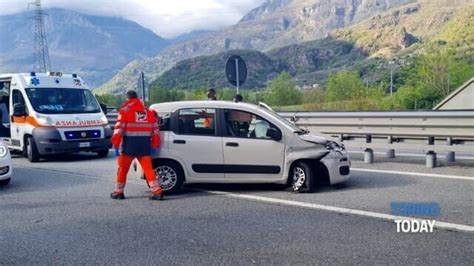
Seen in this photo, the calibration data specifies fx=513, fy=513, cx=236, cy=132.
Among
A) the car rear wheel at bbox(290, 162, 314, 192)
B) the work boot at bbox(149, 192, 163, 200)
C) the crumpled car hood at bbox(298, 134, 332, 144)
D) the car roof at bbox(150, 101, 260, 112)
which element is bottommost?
the work boot at bbox(149, 192, 163, 200)

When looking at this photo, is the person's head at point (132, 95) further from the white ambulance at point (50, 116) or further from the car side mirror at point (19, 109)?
the car side mirror at point (19, 109)

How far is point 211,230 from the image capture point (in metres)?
5.93

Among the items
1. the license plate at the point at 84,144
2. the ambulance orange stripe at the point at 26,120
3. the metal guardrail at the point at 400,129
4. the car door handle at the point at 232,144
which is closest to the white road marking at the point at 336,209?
the car door handle at the point at 232,144

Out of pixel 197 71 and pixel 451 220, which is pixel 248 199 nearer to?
pixel 451 220

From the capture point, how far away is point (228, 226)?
20.0ft

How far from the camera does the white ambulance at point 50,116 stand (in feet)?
42.1

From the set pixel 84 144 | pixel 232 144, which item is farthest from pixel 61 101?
pixel 232 144

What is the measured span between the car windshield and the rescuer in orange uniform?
6.21 metres

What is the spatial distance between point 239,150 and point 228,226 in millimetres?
2164

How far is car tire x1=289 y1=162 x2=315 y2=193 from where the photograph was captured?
7871mm

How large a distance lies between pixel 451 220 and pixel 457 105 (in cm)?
1635

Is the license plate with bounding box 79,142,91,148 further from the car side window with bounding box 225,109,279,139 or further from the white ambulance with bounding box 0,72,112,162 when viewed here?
the car side window with bounding box 225,109,279,139

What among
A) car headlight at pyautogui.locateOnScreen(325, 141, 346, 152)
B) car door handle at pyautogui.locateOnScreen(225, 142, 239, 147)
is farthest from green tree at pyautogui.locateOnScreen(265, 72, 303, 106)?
car door handle at pyautogui.locateOnScreen(225, 142, 239, 147)

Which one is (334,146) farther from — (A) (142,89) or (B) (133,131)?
(A) (142,89)
